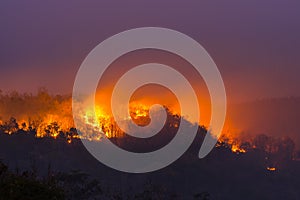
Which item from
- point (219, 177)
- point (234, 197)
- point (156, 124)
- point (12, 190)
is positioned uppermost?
point (156, 124)

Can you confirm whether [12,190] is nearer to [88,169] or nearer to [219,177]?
[88,169]

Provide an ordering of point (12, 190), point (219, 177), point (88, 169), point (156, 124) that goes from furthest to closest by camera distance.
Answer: point (156, 124), point (219, 177), point (88, 169), point (12, 190)

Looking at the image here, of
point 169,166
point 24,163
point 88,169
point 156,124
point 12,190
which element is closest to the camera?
point 12,190

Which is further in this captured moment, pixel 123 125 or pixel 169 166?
pixel 123 125

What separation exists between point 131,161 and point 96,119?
83.3 feet

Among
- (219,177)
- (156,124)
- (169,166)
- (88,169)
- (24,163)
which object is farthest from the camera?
(156,124)

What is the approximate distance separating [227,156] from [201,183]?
34.6 m

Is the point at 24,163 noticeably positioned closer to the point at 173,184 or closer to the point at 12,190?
the point at 173,184

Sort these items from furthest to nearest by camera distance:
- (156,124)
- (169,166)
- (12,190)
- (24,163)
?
(156,124) → (169,166) → (24,163) → (12,190)

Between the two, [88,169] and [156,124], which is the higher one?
[156,124]

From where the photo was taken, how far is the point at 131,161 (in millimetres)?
158625

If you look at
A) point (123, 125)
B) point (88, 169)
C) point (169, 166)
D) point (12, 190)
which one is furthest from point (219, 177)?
point (12, 190)

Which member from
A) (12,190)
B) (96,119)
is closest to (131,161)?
(96,119)

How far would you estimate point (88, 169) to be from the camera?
466ft
